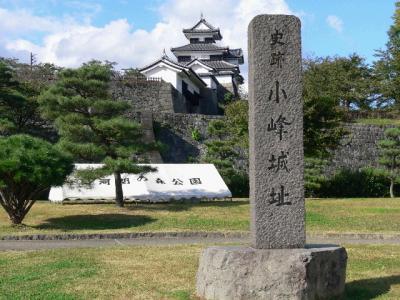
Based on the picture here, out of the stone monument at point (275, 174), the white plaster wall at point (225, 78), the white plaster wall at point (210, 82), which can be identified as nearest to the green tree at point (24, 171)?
the stone monument at point (275, 174)

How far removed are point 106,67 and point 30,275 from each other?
32.6 feet

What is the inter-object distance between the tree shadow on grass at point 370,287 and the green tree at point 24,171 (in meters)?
7.44

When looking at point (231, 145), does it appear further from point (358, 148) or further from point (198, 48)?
point (198, 48)

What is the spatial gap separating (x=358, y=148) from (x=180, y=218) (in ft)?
54.5

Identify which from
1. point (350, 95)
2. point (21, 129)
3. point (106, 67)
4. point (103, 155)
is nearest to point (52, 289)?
point (103, 155)

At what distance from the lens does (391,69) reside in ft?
102

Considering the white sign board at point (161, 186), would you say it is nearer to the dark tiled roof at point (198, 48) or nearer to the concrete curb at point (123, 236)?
the concrete curb at point (123, 236)

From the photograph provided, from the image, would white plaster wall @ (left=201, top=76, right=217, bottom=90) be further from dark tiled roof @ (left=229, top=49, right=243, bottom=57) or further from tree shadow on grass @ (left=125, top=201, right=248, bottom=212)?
tree shadow on grass @ (left=125, top=201, right=248, bottom=212)

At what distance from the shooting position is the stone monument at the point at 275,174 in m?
5.01

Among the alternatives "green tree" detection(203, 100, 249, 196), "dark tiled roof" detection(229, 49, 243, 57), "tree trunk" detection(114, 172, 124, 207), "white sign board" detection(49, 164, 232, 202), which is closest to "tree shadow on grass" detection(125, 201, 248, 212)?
"tree trunk" detection(114, 172, 124, 207)

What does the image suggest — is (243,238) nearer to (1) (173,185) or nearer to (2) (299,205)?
(2) (299,205)

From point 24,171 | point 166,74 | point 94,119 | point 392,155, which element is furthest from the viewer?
point 166,74

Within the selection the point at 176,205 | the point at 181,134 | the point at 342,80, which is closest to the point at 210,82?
the point at 342,80

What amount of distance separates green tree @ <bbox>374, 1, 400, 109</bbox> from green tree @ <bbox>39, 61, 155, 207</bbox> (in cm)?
1992
